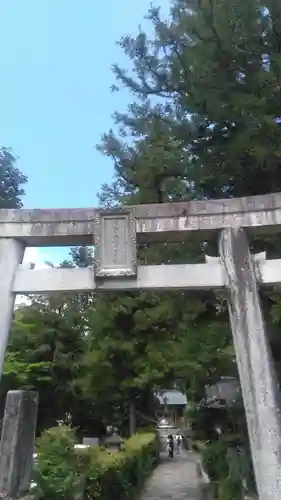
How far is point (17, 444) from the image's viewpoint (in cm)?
959

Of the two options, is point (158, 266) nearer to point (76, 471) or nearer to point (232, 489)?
point (76, 471)

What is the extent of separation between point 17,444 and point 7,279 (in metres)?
3.33

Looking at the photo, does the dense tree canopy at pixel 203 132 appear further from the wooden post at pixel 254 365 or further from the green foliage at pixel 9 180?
the green foliage at pixel 9 180

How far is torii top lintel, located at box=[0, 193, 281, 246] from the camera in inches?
330

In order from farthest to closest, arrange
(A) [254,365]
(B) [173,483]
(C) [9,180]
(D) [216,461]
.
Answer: (C) [9,180], (B) [173,483], (D) [216,461], (A) [254,365]

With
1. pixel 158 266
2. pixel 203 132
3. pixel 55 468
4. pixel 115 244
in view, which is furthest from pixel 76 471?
pixel 203 132

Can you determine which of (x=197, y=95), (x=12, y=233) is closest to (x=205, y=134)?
(x=197, y=95)

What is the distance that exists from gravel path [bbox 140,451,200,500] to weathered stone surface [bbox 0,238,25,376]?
7078 mm

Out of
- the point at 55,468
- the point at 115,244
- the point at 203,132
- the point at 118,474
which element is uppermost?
the point at 203,132

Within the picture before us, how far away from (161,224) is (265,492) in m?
4.25

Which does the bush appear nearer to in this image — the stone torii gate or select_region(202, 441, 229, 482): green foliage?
select_region(202, 441, 229, 482): green foliage

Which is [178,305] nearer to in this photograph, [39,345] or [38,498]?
[38,498]

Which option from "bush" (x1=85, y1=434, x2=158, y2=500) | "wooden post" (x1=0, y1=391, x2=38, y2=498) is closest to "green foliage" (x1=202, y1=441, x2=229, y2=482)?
"bush" (x1=85, y1=434, x2=158, y2=500)

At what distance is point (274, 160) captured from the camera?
30.3 feet
